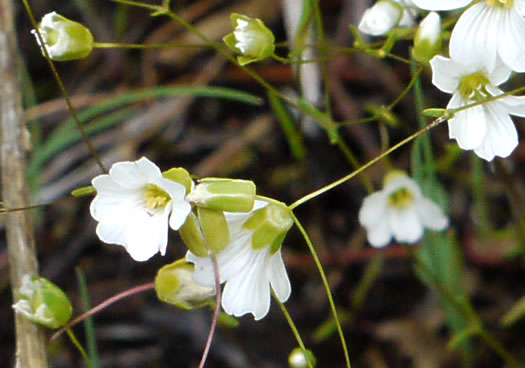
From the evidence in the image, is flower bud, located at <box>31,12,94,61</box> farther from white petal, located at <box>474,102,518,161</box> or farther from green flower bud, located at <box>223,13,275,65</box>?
white petal, located at <box>474,102,518,161</box>

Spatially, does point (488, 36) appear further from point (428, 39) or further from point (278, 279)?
point (278, 279)

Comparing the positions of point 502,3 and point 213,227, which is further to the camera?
point 502,3

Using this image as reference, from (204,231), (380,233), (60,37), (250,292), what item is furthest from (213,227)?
(380,233)

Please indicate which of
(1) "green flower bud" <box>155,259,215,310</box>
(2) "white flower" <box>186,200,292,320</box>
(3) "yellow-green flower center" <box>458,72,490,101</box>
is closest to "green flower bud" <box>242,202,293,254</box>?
(2) "white flower" <box>186,200,292,320</box>

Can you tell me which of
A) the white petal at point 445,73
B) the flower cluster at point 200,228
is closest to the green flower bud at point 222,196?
the flower cluster at point 200,228

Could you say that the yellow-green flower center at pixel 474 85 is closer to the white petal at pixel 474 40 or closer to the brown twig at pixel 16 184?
the white petal at pixel 474 40

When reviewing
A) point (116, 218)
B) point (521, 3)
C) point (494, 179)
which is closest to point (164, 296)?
point (116, 218)

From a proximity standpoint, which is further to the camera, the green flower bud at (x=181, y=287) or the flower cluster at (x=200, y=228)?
the green flower bud at (x=181, y=287)
